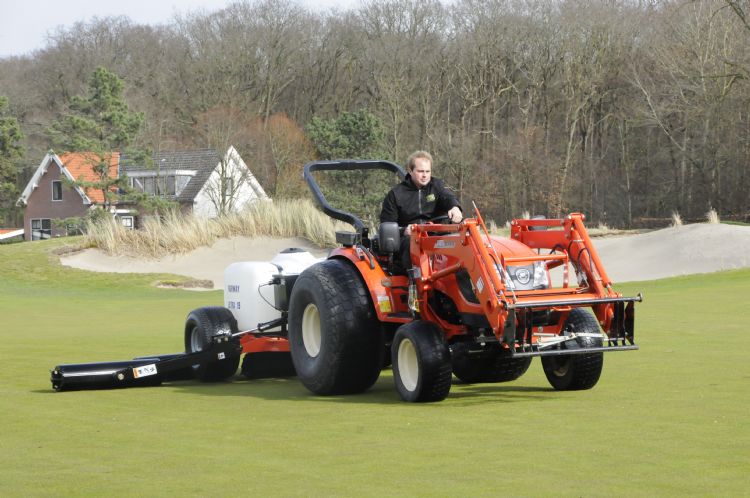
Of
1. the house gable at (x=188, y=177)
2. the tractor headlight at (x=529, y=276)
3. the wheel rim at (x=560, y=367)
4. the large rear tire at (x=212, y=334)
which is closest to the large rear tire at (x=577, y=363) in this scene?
the wheel rim at (x=560, y=367)

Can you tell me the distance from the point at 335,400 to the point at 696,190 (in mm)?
56187

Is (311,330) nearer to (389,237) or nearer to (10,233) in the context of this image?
(389,237)

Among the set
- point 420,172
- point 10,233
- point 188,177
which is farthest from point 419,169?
point 10,233

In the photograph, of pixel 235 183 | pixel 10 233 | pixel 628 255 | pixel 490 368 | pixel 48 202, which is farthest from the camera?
pixel 10 233

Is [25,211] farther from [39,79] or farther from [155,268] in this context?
[155,268]

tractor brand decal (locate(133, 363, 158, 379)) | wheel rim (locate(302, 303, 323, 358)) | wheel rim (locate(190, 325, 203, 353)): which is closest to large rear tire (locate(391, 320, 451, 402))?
wheel rim (locate(302, 303, 323, 358))

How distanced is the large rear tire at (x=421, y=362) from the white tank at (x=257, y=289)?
2.41 metres

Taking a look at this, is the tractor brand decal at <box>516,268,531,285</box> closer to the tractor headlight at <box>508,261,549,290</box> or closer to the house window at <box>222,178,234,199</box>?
the tractor headlight at <box>508,261,549,290</box>

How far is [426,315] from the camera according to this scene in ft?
31.6

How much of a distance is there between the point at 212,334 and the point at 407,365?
9.69 ft

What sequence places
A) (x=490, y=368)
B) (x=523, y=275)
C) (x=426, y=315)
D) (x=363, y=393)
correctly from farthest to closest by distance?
(x=490, y=368) < (x=363, y=393) < (x=426, y=315) < (x=523, y=275)

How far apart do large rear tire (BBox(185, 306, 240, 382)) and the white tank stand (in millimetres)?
152

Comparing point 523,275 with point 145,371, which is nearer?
point 523,275

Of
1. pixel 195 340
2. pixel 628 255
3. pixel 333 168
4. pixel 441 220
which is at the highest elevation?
pixel 333 168
